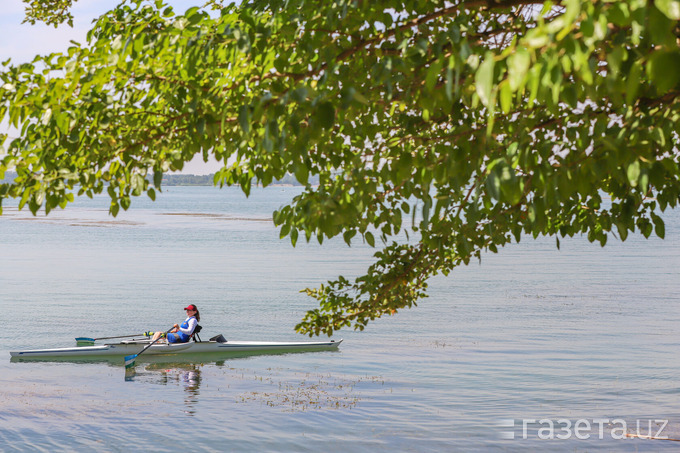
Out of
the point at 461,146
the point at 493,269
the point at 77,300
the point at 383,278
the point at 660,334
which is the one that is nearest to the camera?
the point at 461,146

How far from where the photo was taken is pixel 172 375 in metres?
22.2

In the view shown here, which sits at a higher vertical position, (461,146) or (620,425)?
(461,146)

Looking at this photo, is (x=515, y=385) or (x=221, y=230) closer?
(x=515, y=385)

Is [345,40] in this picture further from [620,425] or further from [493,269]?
[493,269]

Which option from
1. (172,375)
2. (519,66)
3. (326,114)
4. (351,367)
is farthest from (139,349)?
(519,66)

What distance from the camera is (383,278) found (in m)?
11.4

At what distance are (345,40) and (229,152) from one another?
1170 millimetres

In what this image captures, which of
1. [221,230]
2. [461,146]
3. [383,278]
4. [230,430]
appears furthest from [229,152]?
[221,230]

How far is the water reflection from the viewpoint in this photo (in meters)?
20.8

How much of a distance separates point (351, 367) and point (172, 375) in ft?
16.5

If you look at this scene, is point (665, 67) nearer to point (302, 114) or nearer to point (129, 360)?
point (302, 114)

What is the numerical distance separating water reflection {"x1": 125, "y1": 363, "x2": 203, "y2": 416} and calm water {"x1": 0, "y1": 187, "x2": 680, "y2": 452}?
8 centimetres

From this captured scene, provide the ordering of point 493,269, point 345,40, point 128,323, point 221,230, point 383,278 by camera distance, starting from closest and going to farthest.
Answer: point 345,40, point 383,278, point 128,323, point 493,269, point 221,230

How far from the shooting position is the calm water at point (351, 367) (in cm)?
1573
